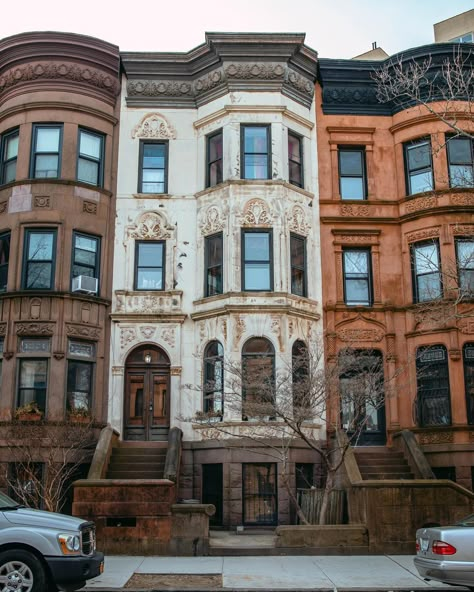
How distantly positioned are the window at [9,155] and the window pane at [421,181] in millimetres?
12367

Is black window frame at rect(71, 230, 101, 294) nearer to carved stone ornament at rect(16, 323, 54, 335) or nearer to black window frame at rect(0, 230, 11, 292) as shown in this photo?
carved stone ornament at rect(16, 323, 54, 335)

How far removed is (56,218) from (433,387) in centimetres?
1204

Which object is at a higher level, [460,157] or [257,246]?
[460,157]

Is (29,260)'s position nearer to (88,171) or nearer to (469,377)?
(88,171)

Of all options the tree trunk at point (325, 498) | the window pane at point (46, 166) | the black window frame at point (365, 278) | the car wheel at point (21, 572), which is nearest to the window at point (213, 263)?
the black window frame at point (365, 278)

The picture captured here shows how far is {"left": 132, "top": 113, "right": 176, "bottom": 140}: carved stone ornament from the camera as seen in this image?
75.7 ft

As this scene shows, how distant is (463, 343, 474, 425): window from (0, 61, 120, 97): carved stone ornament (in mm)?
13590

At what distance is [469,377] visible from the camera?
67.8 feet

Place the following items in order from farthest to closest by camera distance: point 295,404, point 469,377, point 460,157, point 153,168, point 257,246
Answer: point 153,168, point 460,157, point 257,246, point 469,377, point 295,404

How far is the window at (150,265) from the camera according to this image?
22.2 meters

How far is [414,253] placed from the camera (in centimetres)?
2220

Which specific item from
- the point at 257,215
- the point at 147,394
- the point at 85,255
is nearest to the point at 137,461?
the point at 147,394

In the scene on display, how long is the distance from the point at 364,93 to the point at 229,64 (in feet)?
15.0

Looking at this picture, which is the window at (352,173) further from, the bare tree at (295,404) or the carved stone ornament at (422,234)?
the bare tree at (295,404)
